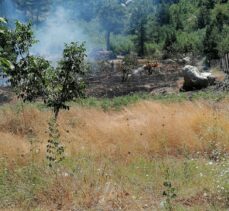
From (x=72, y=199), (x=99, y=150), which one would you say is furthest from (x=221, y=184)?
(x=99, y=150)

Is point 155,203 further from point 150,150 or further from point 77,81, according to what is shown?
point 77,81

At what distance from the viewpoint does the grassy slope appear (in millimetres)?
4418

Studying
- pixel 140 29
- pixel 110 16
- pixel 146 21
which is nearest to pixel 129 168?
pixel 140 29

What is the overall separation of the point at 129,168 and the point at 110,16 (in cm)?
7239

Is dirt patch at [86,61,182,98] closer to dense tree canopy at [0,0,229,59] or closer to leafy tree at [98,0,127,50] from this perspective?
dense tree canopy at [0,0,229,59]

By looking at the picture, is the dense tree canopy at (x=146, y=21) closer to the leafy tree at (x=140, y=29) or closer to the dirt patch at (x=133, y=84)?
the leafy tree at (x=140, y=29)

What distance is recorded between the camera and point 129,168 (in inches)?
215

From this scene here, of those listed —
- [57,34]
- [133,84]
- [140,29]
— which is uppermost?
[140,29]

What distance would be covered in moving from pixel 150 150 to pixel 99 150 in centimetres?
75

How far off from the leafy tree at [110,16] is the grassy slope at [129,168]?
66.2m

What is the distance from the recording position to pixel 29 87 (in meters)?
8.34

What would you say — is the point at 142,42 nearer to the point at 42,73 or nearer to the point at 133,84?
the point at 133,84

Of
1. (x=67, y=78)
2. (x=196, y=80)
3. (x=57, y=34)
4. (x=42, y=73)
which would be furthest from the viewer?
(x=57, y=34)

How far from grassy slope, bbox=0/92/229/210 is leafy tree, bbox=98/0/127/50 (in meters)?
66.2
